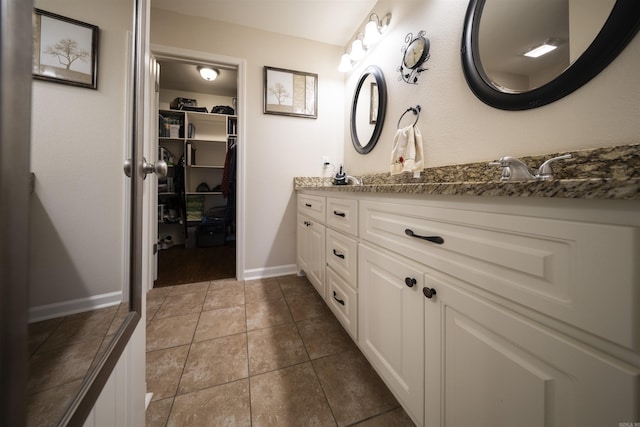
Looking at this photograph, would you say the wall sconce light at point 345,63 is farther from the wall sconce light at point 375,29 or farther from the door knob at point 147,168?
the door knob at point 147,168

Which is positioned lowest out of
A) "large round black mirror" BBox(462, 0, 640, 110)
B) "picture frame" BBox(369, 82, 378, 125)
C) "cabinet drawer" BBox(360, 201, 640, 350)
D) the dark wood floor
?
the dark wood floor

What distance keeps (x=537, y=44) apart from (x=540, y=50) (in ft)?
0.10

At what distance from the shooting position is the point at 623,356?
314mm

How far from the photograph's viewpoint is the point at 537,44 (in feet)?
2.72

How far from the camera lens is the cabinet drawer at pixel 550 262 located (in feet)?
1.02

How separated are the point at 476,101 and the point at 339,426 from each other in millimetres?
1471

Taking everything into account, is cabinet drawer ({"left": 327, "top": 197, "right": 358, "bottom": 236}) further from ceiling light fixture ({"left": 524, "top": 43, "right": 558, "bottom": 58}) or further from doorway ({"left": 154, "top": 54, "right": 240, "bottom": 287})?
doorway ({"left": 154, "top": 54, "right": 240, "bottom": 287})

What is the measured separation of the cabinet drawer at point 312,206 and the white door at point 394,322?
499 millimetres

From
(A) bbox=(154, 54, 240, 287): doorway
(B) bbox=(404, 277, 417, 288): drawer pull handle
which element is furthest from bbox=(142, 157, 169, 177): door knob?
(A) bbox=(154, 54, 240, 287): doorway

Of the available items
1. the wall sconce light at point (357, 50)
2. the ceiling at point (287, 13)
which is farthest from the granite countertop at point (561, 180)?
the ceiling at point (287, 13)

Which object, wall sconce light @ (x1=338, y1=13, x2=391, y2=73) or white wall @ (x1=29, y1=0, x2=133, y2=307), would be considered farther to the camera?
wall sconce light @ (x1=338, y1=13, x2=391, y2=73)

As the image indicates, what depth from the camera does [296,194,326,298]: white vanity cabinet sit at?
1405 millimetres

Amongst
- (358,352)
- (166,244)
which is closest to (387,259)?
(358,352)

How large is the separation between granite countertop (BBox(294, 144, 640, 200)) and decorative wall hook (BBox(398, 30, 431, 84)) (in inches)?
24.6
